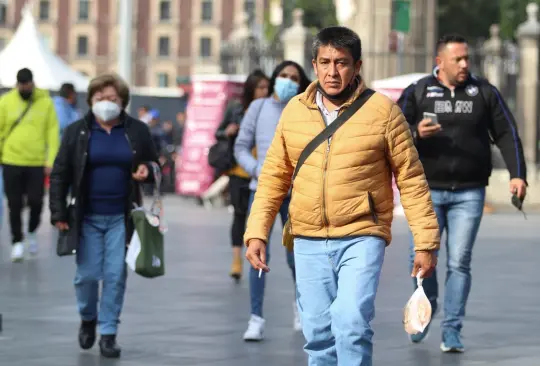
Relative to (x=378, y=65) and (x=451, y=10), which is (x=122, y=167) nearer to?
(x=378, y=65)

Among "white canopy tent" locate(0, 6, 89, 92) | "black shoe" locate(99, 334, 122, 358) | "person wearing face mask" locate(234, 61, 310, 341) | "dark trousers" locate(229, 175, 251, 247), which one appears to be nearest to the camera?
"black shoe" locate(99, 334, 122, 358)

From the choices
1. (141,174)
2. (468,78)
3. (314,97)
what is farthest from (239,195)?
(314,97)

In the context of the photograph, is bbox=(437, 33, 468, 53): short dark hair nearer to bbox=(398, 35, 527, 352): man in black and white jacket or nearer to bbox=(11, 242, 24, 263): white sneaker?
bbox=(398, 35, 527, 352): man in black and white jacket

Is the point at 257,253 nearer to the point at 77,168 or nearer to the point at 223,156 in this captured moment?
the point at 77,168

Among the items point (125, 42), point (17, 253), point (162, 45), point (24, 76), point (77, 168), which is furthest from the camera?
point (162, 45)

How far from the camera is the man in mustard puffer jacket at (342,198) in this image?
6656 millimetres

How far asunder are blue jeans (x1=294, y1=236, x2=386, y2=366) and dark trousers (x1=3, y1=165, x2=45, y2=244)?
8.76m

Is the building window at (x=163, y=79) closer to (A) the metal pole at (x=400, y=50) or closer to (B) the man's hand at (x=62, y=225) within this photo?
(A) the metal pole at (x=400, y=50)

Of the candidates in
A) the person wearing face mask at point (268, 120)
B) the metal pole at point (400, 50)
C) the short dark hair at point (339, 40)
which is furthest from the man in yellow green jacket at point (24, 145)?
the metal pole at point (400, 50)

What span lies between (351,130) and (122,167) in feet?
10.0

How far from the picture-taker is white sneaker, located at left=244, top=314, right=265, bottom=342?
988 cm

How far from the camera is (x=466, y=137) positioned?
9.59 m

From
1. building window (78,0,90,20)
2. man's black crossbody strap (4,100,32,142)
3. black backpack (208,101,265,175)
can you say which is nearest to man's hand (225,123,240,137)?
black backpack (208,101,265,175)

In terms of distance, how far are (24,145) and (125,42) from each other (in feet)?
27.0
